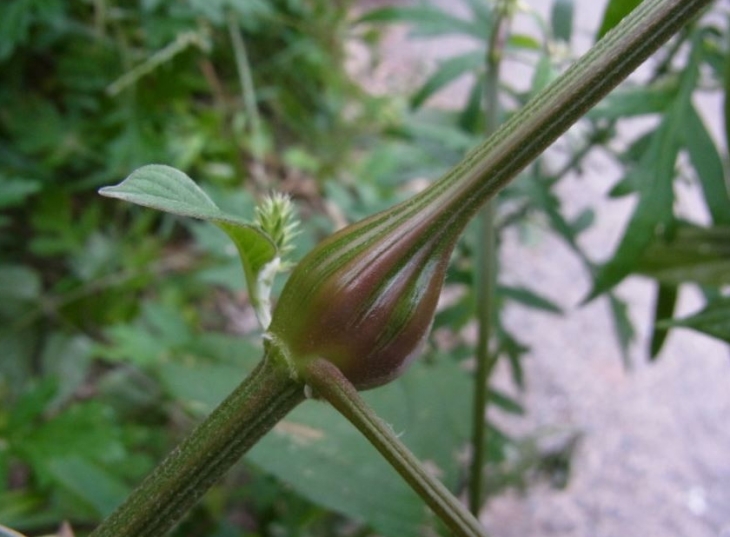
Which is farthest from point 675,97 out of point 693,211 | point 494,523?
point 693,211

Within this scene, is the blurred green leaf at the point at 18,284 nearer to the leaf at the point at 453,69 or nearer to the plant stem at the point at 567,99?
the leaf at the point at 453,69

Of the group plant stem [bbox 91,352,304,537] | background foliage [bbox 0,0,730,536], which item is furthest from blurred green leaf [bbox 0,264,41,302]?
plant stem [bbox 91,352,304,537]

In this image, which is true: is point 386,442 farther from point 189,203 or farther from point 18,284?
point 18,284

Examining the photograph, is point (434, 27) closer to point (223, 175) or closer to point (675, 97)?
point (675, 97)

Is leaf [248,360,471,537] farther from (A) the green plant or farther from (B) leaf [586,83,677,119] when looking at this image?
(B) leaf [586,83,677,119]

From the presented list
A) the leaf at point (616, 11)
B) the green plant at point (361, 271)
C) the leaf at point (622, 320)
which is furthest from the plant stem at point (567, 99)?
the leaf at point (622, 320)
